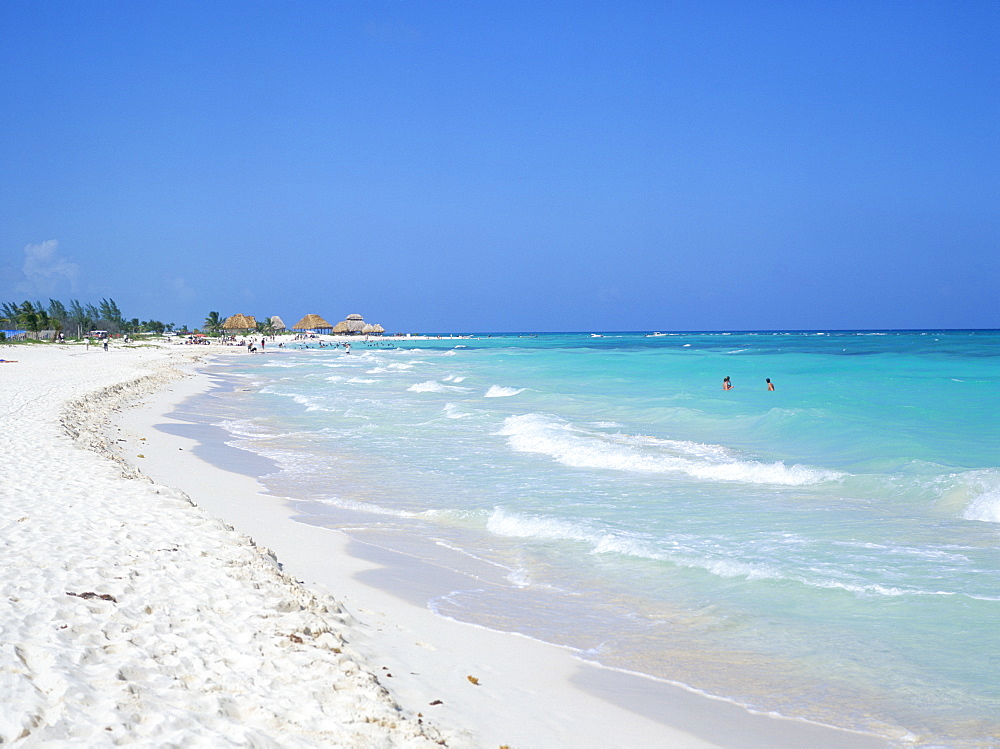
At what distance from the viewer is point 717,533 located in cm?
820

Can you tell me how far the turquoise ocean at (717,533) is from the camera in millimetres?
4934

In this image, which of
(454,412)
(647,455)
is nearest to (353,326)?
(454,412)

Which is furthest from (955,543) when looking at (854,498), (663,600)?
(663,600)

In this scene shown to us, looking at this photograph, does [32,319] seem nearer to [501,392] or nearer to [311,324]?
[501,392]

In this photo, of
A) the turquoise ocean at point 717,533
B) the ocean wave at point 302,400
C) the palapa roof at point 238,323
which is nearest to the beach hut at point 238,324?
the palapa roof at point 238,323

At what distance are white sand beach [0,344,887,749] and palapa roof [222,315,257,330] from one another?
102 meters

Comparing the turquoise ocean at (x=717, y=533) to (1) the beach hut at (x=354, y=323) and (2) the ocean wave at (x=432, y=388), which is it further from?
(1) the beach hut at (x=354, y=323)

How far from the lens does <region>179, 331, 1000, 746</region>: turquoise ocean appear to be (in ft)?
16.2

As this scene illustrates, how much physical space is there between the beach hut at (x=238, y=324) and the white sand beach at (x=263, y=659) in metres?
102

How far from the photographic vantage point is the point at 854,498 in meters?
10.3

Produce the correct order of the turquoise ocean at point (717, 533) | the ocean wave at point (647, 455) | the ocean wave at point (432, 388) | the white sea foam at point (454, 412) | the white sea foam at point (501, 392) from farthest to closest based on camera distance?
the ocean wave at point (432, 388) → the white sea foam at point (501, 392) → the white sea foam at point (454, 412) → the ocean wave at point (647, 455) → the turquoise ocean at point (717, 533)

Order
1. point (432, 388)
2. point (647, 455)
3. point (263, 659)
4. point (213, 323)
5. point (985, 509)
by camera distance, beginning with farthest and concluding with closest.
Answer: point (213, 323) → point (432, 388) → point (647, 455) → point (985, 509) → point (263, 659)

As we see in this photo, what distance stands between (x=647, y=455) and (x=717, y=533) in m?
4.93

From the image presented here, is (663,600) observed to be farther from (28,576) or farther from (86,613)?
(28,576)
